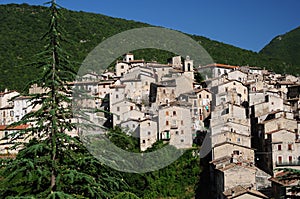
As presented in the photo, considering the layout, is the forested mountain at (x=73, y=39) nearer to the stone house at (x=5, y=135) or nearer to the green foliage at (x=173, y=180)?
the stone house at (x=5, y=135)

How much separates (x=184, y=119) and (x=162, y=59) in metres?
30.0

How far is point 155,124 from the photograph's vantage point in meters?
36.9

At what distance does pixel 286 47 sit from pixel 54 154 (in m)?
114

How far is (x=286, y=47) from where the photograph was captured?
374ft

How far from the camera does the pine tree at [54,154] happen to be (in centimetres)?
620

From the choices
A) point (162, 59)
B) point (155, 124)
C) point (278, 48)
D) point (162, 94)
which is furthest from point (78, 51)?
point (278, 48)

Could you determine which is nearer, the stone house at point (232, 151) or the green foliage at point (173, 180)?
the stone house at point (232, 151)

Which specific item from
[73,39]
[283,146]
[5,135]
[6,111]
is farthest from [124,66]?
[5,135]

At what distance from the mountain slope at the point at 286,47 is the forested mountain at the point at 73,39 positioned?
750 inches

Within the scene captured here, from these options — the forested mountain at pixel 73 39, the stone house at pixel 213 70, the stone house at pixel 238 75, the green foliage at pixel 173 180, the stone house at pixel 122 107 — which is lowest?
the green foliage at pixel 173 180

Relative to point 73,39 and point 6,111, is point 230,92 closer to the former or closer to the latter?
point 6,111

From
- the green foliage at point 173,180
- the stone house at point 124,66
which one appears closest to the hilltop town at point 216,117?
the stone house at point 124,66

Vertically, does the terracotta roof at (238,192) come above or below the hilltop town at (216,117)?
below

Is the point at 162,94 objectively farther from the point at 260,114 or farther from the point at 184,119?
the point at 260,114
